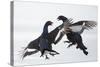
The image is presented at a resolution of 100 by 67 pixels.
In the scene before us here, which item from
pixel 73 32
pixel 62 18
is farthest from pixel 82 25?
pixel 62 18

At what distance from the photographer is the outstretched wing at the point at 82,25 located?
9.23ft

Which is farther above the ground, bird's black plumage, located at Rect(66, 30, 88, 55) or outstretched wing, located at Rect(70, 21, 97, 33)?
outstretched wing, located at Rect(70, 21, 97, 33)

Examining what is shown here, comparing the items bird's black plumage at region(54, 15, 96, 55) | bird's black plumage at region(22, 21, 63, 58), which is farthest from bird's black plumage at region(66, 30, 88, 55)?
bird's black plumage at region(22, 21, 63, 58)

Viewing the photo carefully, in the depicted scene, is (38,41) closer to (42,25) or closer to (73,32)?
(42,25)

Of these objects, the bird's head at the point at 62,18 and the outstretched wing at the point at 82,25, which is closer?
the bird's head at the point at 62,18

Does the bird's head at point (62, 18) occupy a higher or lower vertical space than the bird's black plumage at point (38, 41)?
higher

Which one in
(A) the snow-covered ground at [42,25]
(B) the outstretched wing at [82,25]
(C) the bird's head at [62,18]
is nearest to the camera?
(A) the snow-covered ground at [42,25]

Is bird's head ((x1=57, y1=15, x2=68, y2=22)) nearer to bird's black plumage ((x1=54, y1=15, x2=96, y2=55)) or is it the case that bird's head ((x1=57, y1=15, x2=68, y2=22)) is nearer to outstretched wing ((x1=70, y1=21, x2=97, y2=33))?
bird's black plumage ((x1=54, y1=15, x2=96, y2=55))

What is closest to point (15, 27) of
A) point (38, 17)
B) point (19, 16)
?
point (19, 16)

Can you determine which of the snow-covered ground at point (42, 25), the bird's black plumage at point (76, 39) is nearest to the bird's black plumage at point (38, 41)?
the snow-covered ground at point (42, 25)

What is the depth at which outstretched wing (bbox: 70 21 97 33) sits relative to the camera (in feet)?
9.23

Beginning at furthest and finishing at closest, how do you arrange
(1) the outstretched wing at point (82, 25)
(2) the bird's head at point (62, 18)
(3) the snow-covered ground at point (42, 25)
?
1. (1) the outstretched wing at point (82, 25)
2. (2) the bird's head at point (62, 18)
3. (3) the snow-covered ground at point (42, 25)

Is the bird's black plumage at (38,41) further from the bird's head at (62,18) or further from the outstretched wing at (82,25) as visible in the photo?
the outstretched wing at (82,25)

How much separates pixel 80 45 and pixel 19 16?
97 centimetres
